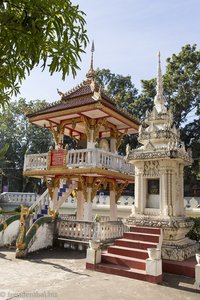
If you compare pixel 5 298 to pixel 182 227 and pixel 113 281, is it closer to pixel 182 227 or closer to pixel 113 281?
pixel 113 281

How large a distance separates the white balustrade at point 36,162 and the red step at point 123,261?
678 cm

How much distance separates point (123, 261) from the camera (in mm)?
8859

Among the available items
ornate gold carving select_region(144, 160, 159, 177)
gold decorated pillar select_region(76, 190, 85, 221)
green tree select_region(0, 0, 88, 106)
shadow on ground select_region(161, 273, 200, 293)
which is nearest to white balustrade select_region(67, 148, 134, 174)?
gold decorated pillar select_region(76, 190, 85, 221)

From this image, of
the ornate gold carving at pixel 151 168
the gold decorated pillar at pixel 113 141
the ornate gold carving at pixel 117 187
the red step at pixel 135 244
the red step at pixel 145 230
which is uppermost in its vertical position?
the gold decorated pillar at pixel 113 141

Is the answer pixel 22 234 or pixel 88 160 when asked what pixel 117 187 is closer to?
pixel 88 160

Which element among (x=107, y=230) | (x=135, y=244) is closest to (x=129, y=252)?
(x=135, y=244)

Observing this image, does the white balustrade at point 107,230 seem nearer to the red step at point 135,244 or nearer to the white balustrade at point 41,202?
the red step at point 135,244

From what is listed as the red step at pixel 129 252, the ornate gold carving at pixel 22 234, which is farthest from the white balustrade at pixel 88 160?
the red step at pixel 129 252

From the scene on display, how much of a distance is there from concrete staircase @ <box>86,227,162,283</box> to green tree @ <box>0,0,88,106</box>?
6.56 metres

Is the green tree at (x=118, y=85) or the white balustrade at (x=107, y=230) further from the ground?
the green tree at (x=118, y=85)

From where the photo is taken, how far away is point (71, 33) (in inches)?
128

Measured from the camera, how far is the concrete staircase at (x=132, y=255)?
27.2 ft

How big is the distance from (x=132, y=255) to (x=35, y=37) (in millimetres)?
7771

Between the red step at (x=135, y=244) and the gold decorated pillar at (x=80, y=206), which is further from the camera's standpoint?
the gold decorated pillar at (x=80, y=206)
